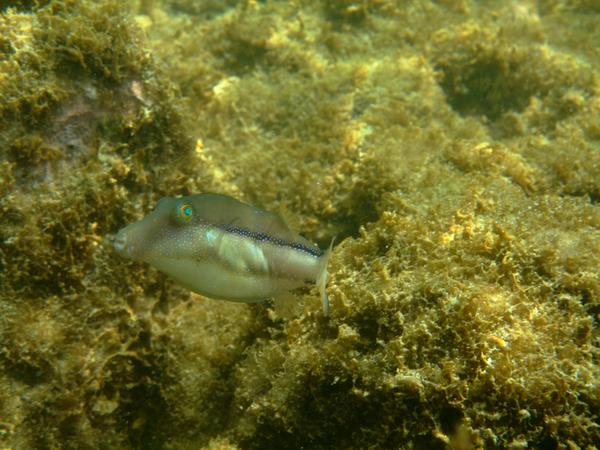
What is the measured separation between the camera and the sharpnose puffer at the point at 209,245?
7.75 feet

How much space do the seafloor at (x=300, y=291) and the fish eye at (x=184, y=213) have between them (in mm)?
860

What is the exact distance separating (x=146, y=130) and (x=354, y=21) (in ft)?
13.6

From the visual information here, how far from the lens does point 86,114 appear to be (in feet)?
10.4

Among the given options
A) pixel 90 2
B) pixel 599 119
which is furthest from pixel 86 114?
pixel 599 119

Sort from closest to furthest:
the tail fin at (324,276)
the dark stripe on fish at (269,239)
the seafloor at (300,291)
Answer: the seafloor at (300,291) < the dark stripe on fish at (269,239) < the tail fin at (324,276)

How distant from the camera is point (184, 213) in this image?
7.72 ft

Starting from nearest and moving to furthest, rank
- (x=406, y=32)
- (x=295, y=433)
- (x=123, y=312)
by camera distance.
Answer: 1. (x=295, y=433)
2. (x=123, y=312)
3. (x=406, y=32)

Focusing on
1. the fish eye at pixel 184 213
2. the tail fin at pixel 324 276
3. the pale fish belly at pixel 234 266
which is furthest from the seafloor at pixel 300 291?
the fish eye at pixel 184 213

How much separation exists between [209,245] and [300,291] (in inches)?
34.7

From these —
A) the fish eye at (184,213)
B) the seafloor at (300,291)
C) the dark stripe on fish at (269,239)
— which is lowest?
the seafloor at (300,291)

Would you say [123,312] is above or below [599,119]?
below

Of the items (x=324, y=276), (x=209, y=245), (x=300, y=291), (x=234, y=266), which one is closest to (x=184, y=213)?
(x=209, y=245)

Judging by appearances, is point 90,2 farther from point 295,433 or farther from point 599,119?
point 599,119

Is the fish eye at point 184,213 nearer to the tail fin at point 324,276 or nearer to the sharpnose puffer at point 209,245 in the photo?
the sharpnose puffer at point 209,245
